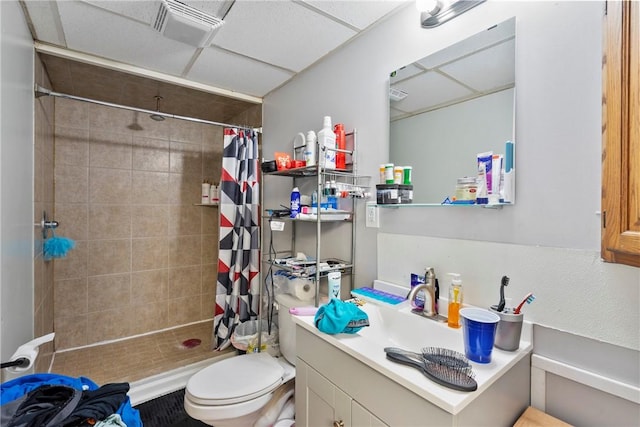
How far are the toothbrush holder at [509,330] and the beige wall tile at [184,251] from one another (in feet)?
9.08

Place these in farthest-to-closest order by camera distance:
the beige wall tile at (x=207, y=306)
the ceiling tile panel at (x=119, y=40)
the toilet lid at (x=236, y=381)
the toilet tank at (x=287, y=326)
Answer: the beige wall tile at (x=207, y=306) → the toilet tank at (x=287, y=326) → the ceiling tile panel at (x=119, y=40) → the toilet lid at (x=236, y=381)

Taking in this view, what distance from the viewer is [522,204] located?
1.03 meters

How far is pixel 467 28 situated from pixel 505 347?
1.17 m

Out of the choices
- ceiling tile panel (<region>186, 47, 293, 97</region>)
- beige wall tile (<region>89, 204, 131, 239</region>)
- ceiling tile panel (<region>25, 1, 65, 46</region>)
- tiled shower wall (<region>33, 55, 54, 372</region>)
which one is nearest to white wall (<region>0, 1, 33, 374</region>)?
ceiling tile panel (<region>25, 1, 65, 46</region>)

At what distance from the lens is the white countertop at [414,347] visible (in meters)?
0.74

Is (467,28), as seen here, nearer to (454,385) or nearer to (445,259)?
(445,259)

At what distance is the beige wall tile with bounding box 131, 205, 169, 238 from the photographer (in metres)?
2.73

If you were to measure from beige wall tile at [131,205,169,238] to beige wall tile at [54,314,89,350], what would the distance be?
2.59ft

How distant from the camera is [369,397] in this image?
899 mm

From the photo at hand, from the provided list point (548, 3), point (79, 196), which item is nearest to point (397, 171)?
point (548, 3)

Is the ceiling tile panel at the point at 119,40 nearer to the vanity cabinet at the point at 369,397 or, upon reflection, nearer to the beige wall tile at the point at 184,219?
the beige wall tile at the point at 184,219

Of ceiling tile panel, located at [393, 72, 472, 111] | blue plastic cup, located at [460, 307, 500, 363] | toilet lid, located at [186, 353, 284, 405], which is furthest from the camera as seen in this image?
toilet lid, located at [186, 353, 284, 405]

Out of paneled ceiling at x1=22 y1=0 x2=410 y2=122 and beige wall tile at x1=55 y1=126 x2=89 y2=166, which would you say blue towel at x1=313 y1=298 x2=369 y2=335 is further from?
beige wall tile at x1=55 y1=126 x2=89 y2=166

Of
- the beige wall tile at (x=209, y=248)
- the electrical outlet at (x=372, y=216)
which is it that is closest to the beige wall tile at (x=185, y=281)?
the beige wall tile at (x=209, y=248)
